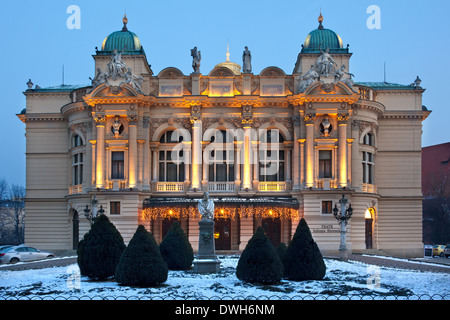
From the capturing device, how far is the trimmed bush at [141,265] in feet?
69.6

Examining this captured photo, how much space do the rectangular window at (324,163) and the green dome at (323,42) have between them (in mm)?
8184

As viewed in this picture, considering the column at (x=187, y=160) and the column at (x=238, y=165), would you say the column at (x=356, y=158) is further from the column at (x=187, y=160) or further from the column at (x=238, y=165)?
the column at (x=187, y=160)

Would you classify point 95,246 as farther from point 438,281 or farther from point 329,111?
point 329,111

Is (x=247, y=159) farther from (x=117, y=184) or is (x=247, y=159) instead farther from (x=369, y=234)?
(x=369, y=234)

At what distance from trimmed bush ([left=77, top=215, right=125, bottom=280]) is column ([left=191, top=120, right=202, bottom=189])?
68.1ft

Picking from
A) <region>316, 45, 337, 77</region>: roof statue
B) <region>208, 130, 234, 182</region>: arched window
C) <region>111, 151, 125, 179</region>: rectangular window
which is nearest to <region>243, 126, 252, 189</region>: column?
<region>208, 130, 234, 182</region>: arched window

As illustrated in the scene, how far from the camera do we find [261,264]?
882 inches

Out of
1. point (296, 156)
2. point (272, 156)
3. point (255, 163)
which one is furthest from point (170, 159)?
point (296, 156)

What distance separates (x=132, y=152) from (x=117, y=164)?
1815 millimetres

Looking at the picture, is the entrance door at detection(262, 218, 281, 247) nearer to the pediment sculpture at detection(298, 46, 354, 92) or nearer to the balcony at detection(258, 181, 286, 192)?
the balcony at detection(258, 181, 286, 192)

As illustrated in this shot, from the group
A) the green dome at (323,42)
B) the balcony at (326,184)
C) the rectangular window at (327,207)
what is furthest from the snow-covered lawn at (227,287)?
the green dome at (323,42)
